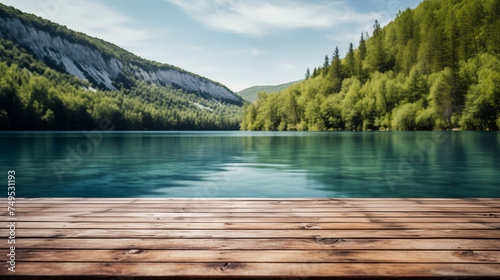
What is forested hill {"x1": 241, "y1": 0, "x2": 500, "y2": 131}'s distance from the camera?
222ft

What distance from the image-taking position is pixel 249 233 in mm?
3602

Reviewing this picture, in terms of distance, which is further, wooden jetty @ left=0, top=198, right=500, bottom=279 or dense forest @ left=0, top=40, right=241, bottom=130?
dense forest @ left=0, top=40, right=241, bottom=130

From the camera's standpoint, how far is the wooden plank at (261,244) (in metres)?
3.16

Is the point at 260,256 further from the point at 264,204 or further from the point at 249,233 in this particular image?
the point at 264,204

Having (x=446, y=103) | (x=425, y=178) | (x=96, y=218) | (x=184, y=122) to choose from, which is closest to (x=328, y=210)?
(x=96, y=218)

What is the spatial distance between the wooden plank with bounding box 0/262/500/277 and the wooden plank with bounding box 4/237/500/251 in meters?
0.36

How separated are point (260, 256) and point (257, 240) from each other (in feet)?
1.34

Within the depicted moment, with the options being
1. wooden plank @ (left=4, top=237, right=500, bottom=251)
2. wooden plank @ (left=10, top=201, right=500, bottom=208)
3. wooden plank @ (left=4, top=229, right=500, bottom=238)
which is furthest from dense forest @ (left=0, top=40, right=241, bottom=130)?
wooden plank @ (left=4, top=237, right=500, bottom=251)

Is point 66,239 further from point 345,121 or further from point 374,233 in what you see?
point 345,121

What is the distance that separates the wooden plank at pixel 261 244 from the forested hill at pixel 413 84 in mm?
71602

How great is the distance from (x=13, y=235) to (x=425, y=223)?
15.8 ft

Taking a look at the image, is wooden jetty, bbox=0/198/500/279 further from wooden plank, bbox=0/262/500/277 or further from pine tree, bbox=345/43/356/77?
pine tree, bbox=345/43/356/77

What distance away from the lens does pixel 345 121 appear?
96375 mm

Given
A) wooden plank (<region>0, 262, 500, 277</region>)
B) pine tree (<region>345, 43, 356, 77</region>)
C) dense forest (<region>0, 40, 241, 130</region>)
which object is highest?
pine tree (<region>345, 43, 356, 77</region>)
